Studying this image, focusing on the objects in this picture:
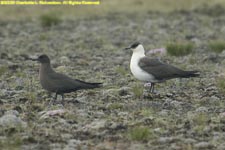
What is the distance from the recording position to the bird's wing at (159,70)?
36.0ft

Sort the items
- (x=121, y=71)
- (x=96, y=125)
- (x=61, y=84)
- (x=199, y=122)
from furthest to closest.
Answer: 1. (x=121, y=71)
2. (x=61, y=84)
3. (x=199, y=122)
4. (x=96, y=125)

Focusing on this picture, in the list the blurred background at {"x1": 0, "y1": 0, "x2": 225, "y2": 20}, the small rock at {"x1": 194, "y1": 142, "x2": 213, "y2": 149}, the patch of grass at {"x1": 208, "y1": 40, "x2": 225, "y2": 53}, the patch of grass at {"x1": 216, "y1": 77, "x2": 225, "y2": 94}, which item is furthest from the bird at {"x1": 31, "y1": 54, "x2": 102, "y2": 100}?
the blurred background at {"x1": 0, "y1": 0, "x2": 225, "y2": 20}

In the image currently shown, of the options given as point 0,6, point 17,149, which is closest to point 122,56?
point 17,149

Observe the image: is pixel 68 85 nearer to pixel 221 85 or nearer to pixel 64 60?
pixel 221 85

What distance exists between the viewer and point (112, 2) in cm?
3006

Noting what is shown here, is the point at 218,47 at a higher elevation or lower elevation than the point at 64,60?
higher

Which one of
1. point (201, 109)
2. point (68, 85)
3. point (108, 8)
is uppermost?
point (108, 8)

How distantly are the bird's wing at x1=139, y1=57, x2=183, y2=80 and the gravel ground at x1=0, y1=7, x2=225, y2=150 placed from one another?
12.4 inches

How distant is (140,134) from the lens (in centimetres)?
814

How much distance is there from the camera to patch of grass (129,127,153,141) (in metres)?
8.15

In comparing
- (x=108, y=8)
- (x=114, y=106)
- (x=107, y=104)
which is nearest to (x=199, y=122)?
(x=114, y=106)

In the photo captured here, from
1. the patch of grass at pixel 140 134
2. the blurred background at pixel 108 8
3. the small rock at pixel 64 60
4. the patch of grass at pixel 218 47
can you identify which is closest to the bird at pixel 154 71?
the patch of grass at pixel 140 134

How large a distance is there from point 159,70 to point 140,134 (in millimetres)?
3010

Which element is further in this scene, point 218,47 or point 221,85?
point 218,47
